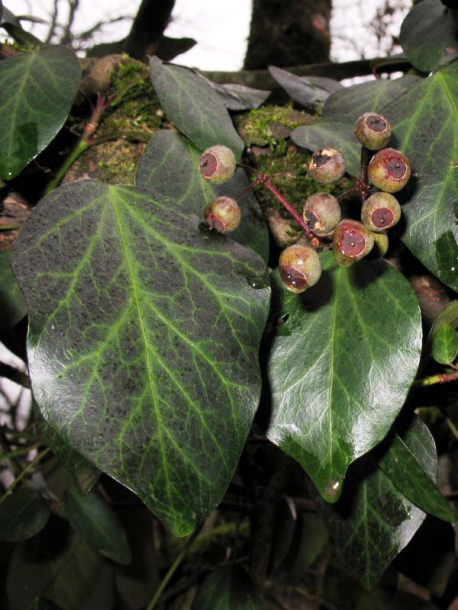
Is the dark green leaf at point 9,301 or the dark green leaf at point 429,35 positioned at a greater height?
the dark green leaf at point 429,35

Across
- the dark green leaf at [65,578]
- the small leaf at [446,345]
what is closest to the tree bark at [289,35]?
the small leaf at [446,345]

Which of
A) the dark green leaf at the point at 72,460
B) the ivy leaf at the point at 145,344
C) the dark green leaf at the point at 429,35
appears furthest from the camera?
the dark green leaf at the point at 429,35

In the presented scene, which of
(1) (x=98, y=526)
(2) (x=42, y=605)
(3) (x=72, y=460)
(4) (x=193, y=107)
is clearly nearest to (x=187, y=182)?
(4) (x=193, y=107)

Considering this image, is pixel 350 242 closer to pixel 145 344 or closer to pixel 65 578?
pixel 145 344

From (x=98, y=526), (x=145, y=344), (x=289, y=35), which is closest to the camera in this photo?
(x=145, y=344)

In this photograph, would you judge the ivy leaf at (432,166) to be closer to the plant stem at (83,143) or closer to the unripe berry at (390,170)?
the unripe berry at (390,170)

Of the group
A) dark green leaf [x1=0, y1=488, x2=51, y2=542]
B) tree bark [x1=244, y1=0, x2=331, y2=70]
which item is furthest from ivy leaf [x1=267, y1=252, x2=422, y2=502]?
tree bark [x1=244, y1=0, x2=331, y2=70]

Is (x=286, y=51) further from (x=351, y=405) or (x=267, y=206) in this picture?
(x=351, y=405)
